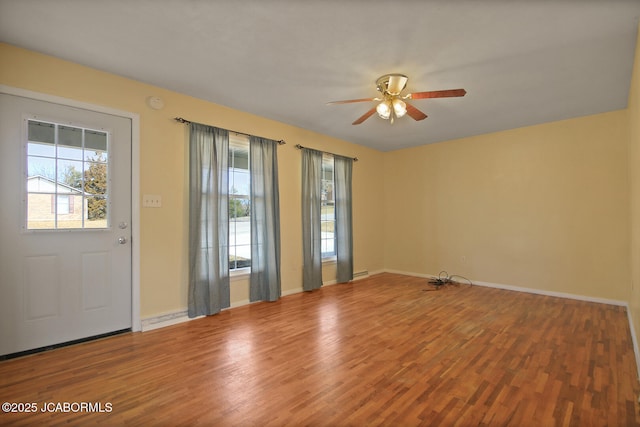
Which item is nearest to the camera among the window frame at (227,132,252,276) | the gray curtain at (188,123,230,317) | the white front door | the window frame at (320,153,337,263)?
the white front door

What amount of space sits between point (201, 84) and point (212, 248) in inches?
74.9

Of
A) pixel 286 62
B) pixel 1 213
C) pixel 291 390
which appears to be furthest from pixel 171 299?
pixel 286 62

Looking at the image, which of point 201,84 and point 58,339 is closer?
point 58,339

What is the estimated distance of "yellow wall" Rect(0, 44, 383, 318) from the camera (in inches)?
108

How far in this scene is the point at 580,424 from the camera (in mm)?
1757

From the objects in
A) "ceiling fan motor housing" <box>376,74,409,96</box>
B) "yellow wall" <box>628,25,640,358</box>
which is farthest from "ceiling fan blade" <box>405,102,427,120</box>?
"yellow wall" <box>628,25,640,358</box>

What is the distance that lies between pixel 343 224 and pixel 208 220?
2563 mm

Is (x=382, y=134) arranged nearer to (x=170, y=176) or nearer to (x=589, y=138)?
(x=589, y=138)

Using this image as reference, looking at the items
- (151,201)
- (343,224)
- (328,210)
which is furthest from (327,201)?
(151,201)

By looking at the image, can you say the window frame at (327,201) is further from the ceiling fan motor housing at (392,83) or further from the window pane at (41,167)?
the window pane at (41,167)

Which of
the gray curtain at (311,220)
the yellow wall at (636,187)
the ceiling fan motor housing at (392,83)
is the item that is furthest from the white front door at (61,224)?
the yellow wall at (636,187)

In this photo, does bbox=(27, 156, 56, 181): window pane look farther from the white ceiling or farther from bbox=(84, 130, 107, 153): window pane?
the white ceiling

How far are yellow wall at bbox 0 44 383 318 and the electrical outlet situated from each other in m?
0.05

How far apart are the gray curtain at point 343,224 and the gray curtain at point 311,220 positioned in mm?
504
